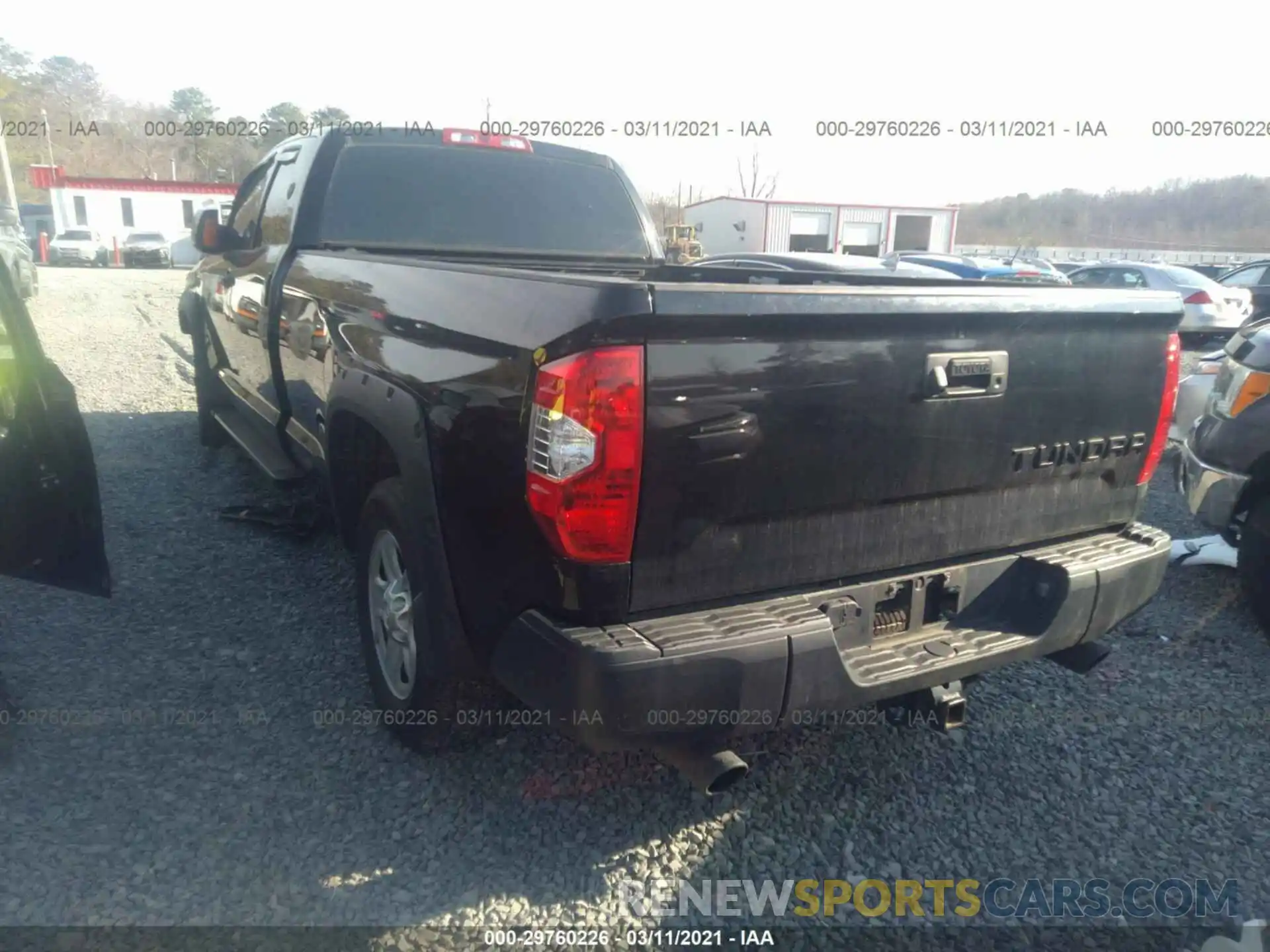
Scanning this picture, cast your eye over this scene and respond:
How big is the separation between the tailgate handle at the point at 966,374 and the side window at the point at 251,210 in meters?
3.57

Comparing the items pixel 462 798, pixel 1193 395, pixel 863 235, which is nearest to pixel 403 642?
pixel 462 798

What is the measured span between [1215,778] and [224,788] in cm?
320

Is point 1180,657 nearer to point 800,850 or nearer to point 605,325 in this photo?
point 800,850

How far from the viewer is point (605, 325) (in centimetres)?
199

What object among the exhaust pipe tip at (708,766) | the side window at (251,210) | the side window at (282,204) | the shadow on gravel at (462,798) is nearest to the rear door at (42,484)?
the shadow on gravel at (462,798)

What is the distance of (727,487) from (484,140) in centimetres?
317

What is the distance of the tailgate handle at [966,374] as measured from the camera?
2389mm

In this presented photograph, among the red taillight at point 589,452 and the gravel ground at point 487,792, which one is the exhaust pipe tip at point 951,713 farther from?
the red taillight at point 589,452

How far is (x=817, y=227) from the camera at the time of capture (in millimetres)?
43094

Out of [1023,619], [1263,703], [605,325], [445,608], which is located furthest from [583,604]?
[1263,703]

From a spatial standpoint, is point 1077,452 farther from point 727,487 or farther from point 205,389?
point 205,389

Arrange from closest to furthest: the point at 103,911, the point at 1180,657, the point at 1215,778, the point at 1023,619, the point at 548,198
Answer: the point at 103,911 → the point at 1023,619 → the point at 1215,778 → the point at 1180,657 → the point at 548,198

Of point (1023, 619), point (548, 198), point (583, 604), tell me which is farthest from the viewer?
point (548, 198)

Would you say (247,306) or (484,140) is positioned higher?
(484,140)
